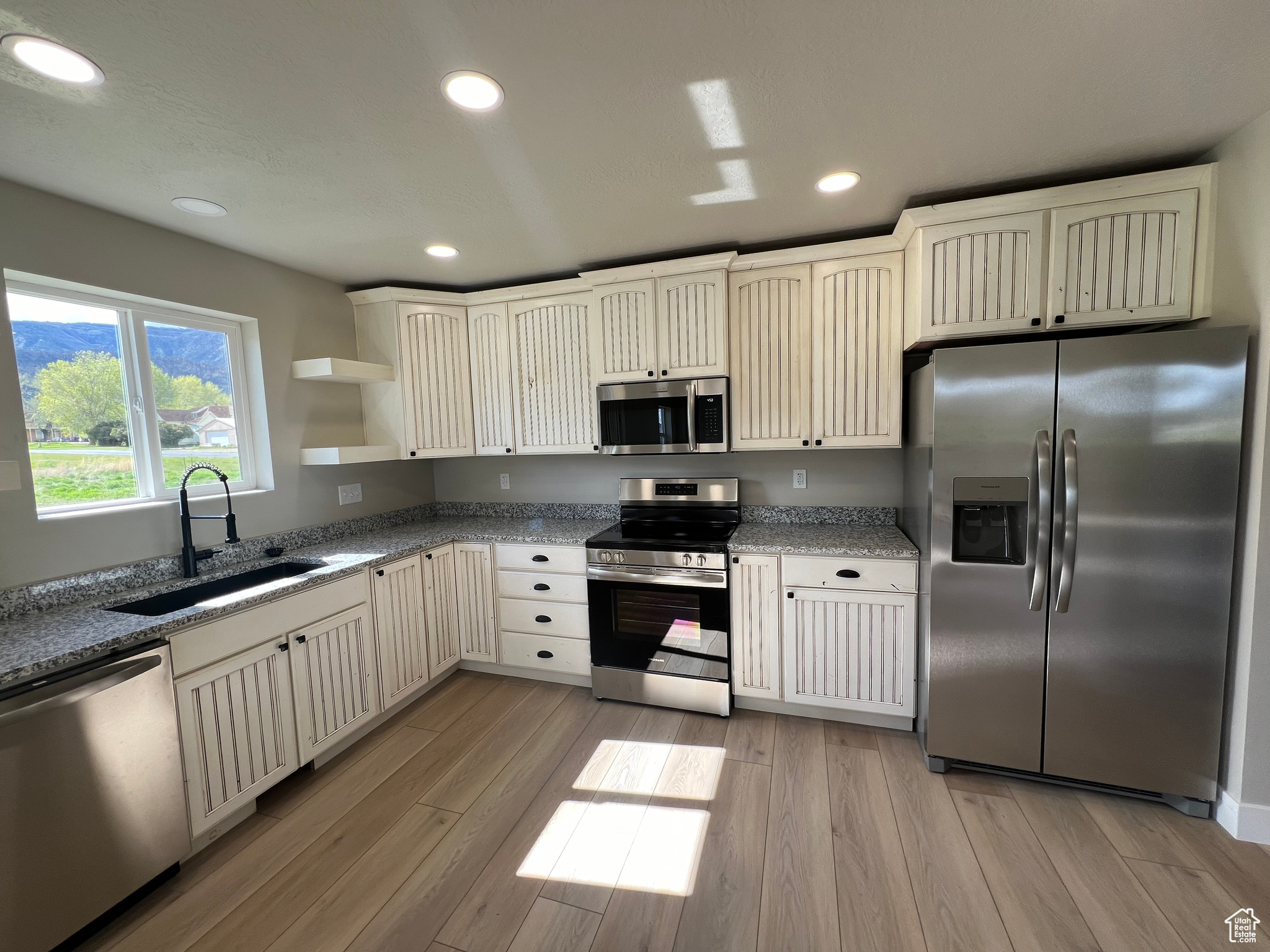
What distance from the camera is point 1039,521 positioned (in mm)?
1866

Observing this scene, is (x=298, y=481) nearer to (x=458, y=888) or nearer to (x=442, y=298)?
(x=442, y=298)

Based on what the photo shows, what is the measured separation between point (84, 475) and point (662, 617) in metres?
2.58

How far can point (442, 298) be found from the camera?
3.08 metres

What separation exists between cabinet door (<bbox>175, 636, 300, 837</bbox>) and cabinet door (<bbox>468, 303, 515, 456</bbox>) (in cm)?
162

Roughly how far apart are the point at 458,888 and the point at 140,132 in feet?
8.48

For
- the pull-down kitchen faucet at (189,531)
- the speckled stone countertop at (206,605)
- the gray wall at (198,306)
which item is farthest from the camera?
the pull-down kitchen faucet at (189,531)

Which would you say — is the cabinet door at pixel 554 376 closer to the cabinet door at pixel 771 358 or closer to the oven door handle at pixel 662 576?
the oven door handle at pixel 662 576

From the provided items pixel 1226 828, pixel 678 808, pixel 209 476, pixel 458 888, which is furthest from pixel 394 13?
pixel 1226 828

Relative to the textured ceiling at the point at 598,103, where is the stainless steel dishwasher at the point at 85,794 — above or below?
below

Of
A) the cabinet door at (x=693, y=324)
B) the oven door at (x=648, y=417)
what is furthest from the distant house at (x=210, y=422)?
the cabinet door at (x=693, y=324)

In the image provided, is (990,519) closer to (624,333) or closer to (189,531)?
(624,333)

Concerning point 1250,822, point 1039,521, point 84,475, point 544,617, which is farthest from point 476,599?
point 1250,822

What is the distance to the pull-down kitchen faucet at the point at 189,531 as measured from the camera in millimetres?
2137

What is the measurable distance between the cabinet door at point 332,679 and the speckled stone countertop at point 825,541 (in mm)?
1867
